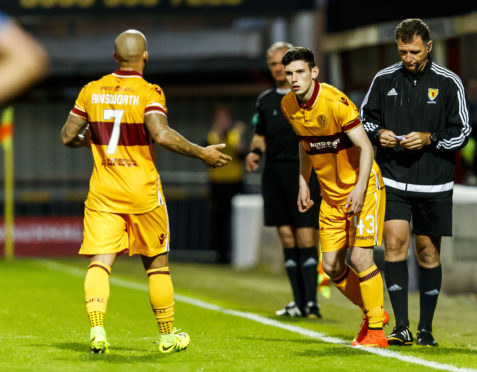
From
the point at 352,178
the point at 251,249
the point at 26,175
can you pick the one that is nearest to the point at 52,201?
the point at 26,175

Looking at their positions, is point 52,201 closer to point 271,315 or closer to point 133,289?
point 133,289

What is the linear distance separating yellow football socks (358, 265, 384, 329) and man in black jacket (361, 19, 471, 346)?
28 cm

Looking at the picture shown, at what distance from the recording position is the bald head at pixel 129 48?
7129 millimetres

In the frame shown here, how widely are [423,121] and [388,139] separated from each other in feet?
1.05

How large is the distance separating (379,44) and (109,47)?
581cm

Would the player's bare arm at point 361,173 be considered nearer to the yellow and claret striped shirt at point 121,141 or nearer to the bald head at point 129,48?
the yellow and claret striped shirt at point 121,141

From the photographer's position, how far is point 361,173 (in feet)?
24.4

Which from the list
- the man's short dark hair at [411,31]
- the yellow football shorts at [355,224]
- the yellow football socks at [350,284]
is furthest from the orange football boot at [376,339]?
the man's short dark hair at [411,31]

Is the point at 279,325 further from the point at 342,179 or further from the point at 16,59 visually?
the point at 16,59

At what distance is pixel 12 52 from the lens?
504 centimetres

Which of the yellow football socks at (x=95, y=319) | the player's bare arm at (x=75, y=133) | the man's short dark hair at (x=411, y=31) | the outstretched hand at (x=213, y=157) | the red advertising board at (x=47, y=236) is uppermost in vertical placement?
the man's short dark hair at (x=411, y=31)

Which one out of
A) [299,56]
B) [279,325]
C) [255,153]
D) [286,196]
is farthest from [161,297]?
[255,153]

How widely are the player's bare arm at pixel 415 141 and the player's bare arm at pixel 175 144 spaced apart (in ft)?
4.62

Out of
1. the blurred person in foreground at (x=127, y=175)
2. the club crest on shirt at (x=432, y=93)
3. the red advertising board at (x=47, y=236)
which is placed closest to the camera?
the blurred person in foreground at (x=127, y=175)
